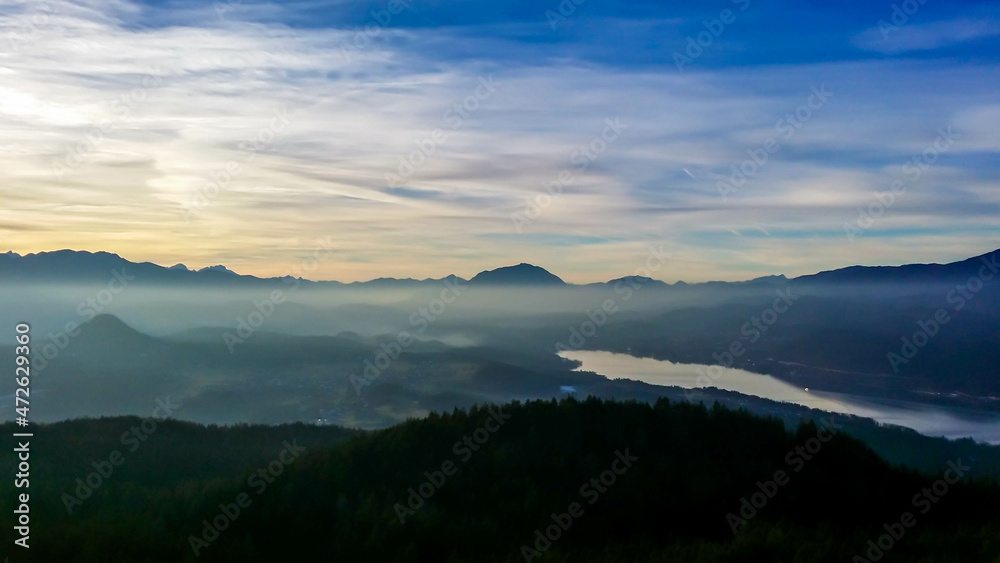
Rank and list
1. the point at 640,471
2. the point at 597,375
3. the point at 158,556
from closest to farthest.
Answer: the point at 158,556, the point at 640,471, the point at 597,375

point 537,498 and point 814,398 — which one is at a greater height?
point 537,498

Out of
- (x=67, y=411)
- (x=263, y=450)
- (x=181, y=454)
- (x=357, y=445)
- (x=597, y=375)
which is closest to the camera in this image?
(x=357, y=445)

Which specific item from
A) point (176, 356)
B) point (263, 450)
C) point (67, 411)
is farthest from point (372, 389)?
point (263, 450)

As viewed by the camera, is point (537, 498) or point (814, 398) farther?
point (814, 398)

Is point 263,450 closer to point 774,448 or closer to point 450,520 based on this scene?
point 450,520
